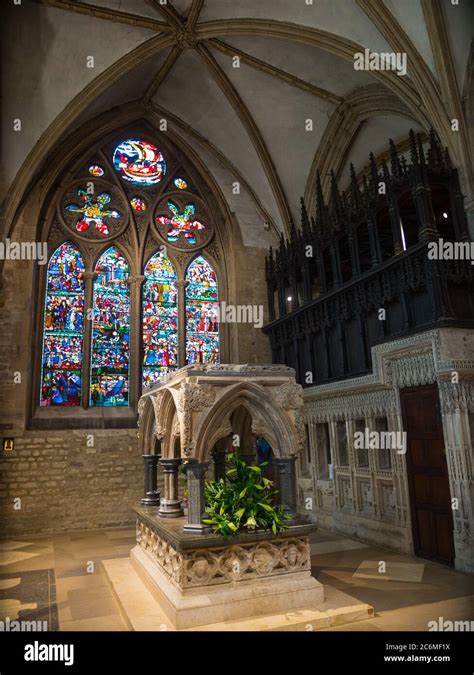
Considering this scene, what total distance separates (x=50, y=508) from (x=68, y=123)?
790 centimetres

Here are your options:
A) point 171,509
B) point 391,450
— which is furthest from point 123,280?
point 391,450

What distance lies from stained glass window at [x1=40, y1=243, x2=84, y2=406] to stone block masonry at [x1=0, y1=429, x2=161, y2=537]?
3.33 ft

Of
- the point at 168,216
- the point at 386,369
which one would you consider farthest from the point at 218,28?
the point at 386,369

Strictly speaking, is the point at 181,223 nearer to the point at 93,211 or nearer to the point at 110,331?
the point at 93,211

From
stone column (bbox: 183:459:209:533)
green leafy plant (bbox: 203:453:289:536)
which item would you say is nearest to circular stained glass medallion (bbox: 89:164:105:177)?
green leafy plant (bbox: 203:453:289:536)

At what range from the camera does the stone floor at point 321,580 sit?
4688mm

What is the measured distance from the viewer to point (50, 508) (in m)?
9.66

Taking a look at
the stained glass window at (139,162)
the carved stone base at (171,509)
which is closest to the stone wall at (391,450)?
the carved stone base at (171,509)

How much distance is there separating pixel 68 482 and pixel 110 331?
3.43 m

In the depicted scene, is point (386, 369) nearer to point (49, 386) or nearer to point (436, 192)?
point (436, 192)

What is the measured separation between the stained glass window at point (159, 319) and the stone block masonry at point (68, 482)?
1.73 meters

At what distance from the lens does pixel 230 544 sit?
4637 mm

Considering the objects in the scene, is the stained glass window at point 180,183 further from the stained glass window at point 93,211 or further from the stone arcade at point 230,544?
the stone arcade at point 230,544

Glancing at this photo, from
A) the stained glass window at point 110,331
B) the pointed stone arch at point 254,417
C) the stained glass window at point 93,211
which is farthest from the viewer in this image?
the stained glass window at point 93,211
